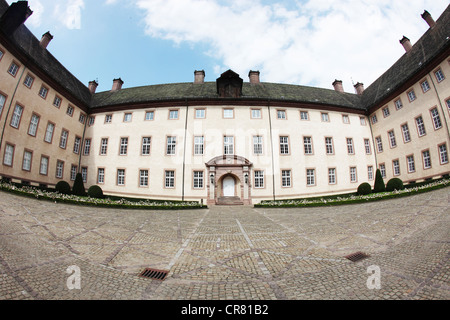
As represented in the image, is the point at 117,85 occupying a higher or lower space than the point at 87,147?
higher

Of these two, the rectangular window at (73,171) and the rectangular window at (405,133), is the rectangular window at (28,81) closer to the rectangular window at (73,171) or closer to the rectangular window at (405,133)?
the rectangular window at (73,171)

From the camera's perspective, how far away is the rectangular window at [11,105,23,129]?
53.5 feet

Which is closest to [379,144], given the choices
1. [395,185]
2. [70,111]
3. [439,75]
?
[439,75]

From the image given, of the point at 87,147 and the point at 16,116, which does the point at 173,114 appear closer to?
the point at 87,147

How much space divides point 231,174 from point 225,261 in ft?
53.9

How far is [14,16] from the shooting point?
16.8 m

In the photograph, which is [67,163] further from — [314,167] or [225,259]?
[314,167]

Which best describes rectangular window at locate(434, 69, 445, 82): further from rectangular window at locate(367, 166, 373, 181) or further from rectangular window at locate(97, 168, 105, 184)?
rectangular window at locate(97, 168, 105, 184)

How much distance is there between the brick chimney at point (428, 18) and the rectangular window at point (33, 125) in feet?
139

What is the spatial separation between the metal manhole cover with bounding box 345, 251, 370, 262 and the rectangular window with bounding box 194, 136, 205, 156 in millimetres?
17609

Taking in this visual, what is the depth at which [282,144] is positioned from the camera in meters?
21.8

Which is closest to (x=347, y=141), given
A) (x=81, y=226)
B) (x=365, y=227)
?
(x=365, y=227)

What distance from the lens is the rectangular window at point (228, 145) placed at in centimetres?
2123

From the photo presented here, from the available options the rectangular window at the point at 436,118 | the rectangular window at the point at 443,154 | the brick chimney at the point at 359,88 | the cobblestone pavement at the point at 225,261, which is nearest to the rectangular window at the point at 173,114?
the cobblestone pavement at the point at 225,261
